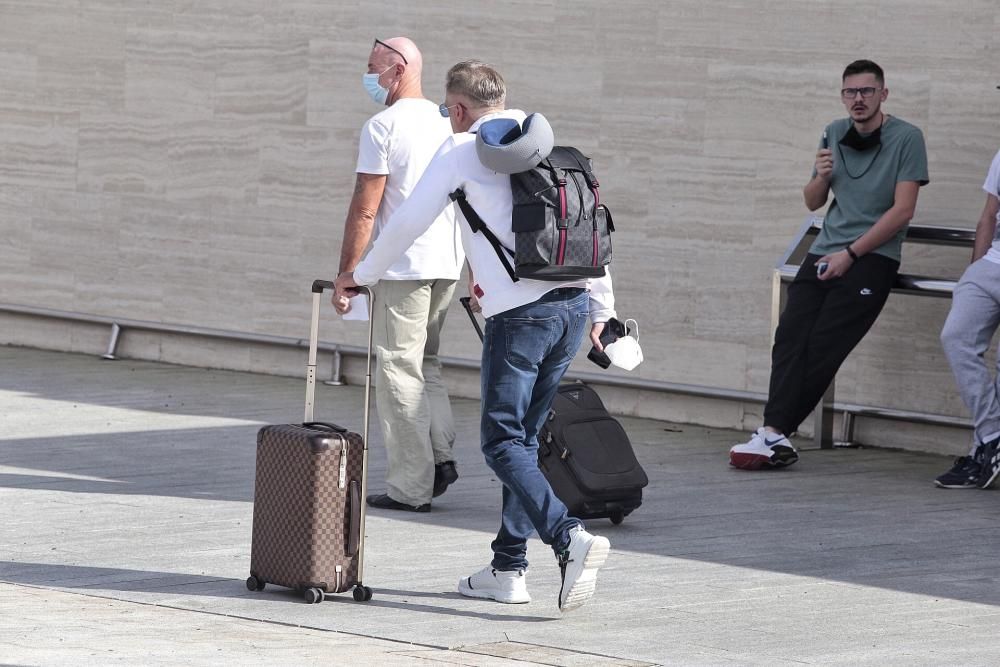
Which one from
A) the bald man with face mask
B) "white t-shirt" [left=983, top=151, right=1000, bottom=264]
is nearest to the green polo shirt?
"white t-shirt" [left=983, top=151, right=1000, bottom=264]

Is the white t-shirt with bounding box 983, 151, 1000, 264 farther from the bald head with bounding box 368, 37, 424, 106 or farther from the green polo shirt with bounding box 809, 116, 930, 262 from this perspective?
the bald head with bounding box 368, 37, 424, 106

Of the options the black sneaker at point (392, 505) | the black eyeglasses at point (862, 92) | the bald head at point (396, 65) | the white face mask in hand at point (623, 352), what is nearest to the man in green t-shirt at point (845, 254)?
the black eyeglasses at point (862, 92)

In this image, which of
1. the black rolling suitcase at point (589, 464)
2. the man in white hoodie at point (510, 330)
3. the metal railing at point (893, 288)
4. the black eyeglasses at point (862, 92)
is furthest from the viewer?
the metal railing at point (893, 288)

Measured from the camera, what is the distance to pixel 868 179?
33.6ft

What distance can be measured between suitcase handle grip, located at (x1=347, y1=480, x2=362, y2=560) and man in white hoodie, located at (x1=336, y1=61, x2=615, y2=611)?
18.5 inches

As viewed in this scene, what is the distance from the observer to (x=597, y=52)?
1212 centimetres

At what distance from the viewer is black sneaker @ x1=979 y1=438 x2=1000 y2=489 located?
9.70m

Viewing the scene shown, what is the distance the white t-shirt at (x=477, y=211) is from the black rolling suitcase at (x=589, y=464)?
1.66 meters

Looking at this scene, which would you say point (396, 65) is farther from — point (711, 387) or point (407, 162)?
point (711, 387)

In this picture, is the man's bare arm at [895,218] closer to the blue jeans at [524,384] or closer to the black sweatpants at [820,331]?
the black sweatpants at [820,331]

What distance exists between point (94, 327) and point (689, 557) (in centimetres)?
771

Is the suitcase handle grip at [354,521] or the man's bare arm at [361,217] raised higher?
the man's bare arm at [361,217]

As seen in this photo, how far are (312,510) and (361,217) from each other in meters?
2.08

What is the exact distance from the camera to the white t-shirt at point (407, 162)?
8.50 metres
